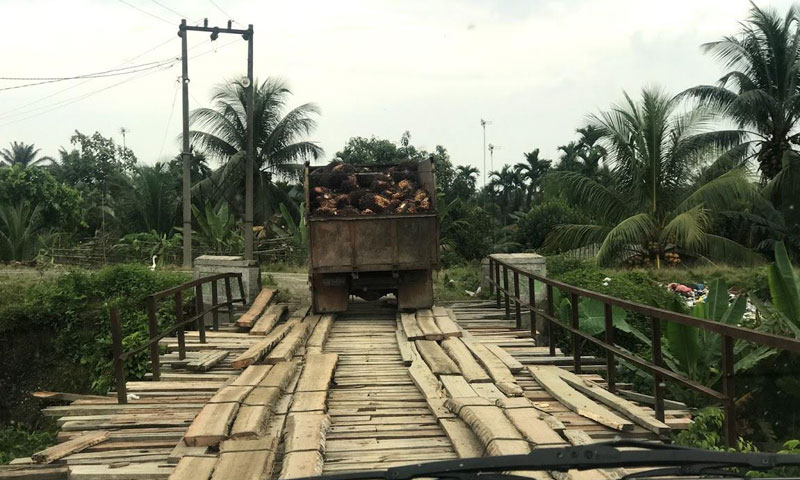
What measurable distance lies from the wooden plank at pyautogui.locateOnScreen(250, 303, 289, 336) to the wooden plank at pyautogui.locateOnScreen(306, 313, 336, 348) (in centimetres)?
71

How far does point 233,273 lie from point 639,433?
352 inches

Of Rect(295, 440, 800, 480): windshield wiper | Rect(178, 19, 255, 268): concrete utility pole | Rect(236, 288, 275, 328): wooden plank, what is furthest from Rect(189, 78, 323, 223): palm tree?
Rect(295, 440, 800, 480): windshield wiper

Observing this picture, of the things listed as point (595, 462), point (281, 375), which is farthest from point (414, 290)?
point (595, 462)

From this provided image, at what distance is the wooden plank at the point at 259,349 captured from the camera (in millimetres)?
8688

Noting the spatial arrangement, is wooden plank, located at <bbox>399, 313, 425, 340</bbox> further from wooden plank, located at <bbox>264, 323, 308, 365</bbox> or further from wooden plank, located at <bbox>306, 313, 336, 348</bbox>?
wooden plank, located at <bbox>264, 323, 308, 365</bbox>

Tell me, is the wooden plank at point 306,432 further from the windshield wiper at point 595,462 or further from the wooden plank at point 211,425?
the windshield wiper at point 595,462

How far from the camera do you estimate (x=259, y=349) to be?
926 centimetres

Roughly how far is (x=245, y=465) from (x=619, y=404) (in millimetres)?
3435

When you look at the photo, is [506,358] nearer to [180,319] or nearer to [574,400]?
[574,400]

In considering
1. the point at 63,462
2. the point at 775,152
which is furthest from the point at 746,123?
the point at 63,462

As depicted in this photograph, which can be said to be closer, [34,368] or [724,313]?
[724,313]

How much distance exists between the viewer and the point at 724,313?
10109 mm

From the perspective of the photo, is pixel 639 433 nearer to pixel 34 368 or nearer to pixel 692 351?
pixel 692 351

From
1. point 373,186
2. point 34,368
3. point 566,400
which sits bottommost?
point 34,368
